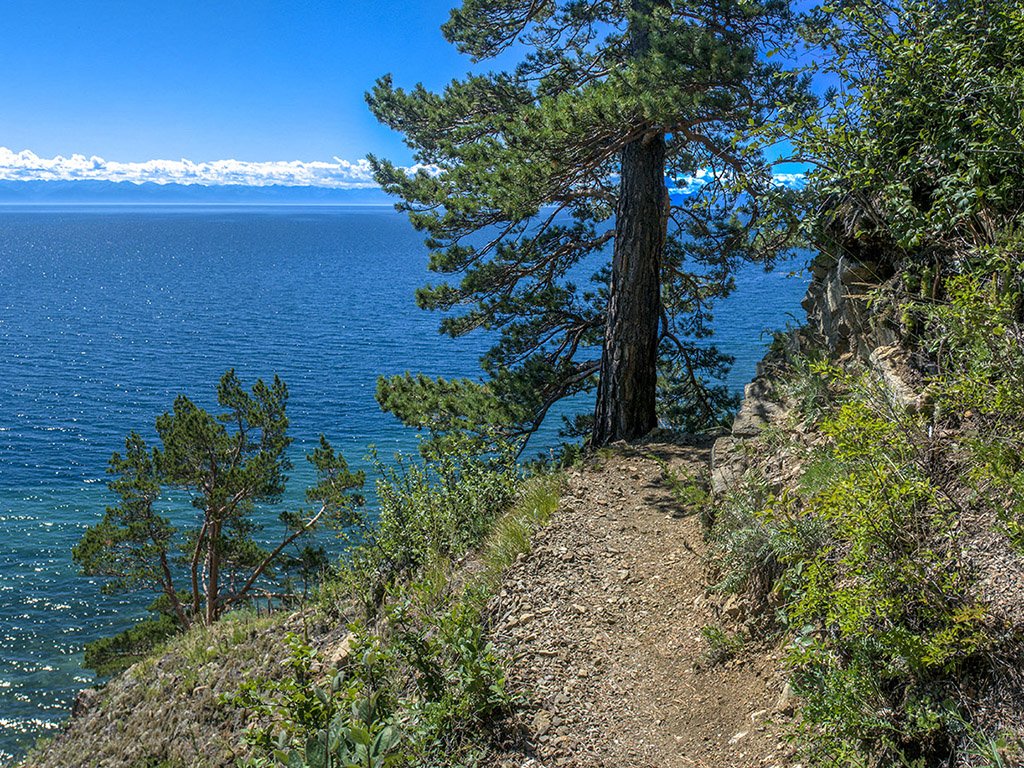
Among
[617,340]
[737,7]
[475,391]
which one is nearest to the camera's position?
[737,7]

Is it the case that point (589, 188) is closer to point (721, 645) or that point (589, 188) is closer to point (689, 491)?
point (689, 491)

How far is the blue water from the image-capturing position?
59.7ft

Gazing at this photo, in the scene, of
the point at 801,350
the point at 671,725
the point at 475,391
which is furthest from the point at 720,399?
the point at 671,725

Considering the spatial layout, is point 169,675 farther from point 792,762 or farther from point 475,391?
point 792,762

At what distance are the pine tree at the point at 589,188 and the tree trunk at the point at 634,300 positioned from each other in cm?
2

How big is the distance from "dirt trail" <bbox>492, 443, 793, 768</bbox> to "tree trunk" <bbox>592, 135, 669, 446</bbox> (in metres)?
2.89

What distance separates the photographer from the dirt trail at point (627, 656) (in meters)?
4.05

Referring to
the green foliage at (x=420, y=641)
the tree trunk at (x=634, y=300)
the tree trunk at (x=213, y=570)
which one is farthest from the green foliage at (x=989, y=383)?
the tree trunk at (x=213, y=570)

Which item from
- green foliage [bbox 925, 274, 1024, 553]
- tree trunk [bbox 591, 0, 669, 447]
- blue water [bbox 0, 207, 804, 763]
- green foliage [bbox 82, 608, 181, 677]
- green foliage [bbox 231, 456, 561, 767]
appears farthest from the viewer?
blue water [bbox 0, 207, 804, 763]

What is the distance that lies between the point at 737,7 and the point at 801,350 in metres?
4.49

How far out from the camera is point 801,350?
650 centimetres

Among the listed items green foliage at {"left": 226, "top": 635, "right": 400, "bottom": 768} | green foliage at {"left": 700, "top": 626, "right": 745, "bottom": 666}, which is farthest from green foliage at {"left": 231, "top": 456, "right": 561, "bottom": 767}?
green foliage at {"left": 700, "top": 626, "right": 745, "bottom": 666}

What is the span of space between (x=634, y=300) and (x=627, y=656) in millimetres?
5755

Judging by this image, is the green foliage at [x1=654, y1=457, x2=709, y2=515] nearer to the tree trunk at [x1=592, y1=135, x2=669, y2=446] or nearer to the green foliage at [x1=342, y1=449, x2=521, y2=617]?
the green foliage at [x1=342, y1=449, x2=521, y2=617]
